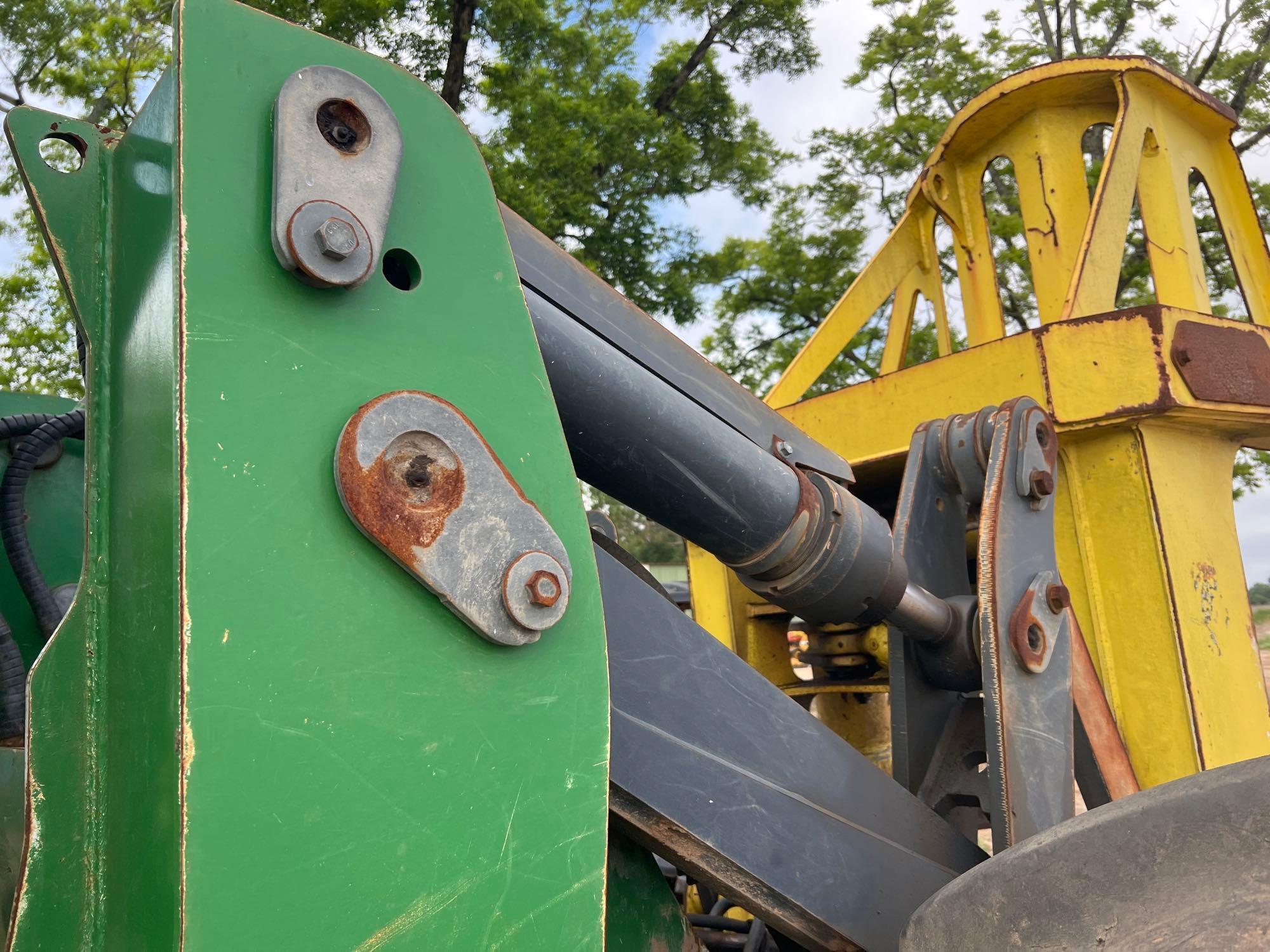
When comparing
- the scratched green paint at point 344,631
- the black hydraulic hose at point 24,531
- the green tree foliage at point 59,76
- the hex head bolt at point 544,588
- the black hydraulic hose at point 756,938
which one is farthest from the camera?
the green tree foliage at point 59,76

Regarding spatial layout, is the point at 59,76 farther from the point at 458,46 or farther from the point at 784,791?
the point at 784,791

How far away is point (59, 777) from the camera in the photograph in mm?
952

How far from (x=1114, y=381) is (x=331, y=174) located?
1842 millimetres

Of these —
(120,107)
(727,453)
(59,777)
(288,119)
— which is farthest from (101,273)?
(120,107)

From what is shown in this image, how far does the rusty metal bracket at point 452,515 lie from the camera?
830 mm

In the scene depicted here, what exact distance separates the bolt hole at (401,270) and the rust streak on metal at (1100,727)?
131 cm

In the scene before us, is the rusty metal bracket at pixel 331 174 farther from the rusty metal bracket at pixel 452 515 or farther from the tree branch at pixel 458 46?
the tree branch at pixel 458 46

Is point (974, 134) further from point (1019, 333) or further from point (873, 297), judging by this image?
point (1019, 333)

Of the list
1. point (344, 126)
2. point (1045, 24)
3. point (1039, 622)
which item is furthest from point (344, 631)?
point (1045, 24)

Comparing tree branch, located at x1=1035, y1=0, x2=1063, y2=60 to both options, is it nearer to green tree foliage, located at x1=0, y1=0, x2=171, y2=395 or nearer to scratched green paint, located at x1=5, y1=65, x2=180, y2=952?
green tree foliage, located at x1=0, y1=0, x2=171, y2=395

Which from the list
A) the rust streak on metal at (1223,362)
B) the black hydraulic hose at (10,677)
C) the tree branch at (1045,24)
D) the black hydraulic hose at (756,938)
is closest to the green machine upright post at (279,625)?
the black hydraulic hose at (10,677)

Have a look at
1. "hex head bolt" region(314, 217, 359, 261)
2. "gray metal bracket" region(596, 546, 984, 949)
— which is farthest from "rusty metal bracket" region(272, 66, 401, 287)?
"gray metal bracket" region(596, 546, 984, 949)

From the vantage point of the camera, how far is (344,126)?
35.7 inches

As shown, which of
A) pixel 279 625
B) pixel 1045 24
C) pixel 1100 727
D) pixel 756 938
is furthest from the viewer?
pixel 1045 24
